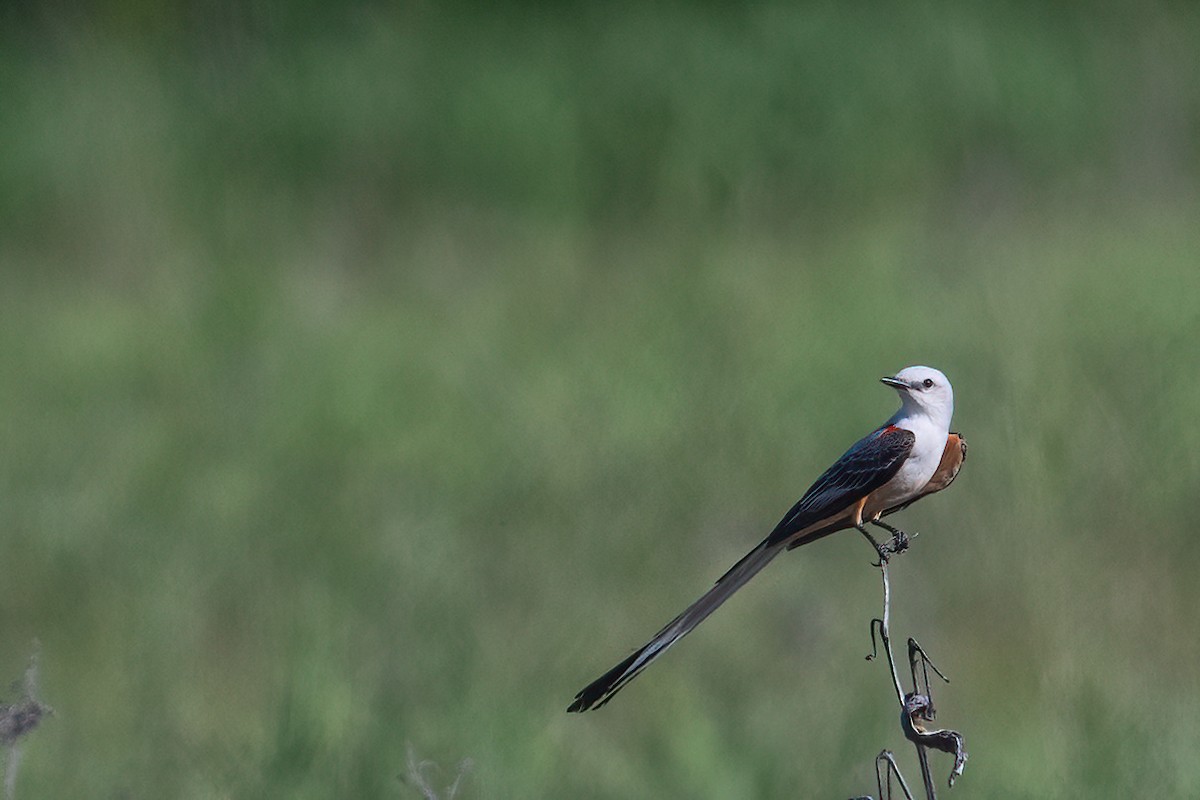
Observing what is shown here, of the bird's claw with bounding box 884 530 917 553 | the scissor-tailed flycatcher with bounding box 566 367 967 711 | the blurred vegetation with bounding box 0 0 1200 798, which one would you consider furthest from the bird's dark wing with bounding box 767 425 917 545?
the blurred vegetation with bounding box 0 0 1200 798

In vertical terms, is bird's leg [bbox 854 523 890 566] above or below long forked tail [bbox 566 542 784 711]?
above

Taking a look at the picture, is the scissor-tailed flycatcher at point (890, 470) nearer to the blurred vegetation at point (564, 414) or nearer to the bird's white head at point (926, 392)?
the bird's white head at point (926, 392)

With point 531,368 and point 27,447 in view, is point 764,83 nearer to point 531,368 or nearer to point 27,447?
point 531,368

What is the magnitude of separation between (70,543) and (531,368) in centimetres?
162

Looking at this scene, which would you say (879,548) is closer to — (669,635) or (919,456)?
(919,456)

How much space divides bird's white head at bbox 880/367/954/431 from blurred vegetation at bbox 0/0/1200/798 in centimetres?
140

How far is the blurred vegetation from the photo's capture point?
127 inches

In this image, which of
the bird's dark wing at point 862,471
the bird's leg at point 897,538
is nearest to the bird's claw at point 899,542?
the bird's leg at point 897,538

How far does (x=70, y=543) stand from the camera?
167 inches

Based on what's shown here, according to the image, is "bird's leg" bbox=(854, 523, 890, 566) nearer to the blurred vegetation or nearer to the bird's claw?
the bird's claw

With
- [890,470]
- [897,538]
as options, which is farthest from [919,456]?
[897,538]

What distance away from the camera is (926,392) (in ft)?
4.76

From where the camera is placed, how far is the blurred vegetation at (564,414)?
322cm

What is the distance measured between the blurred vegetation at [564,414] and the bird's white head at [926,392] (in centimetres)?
140
